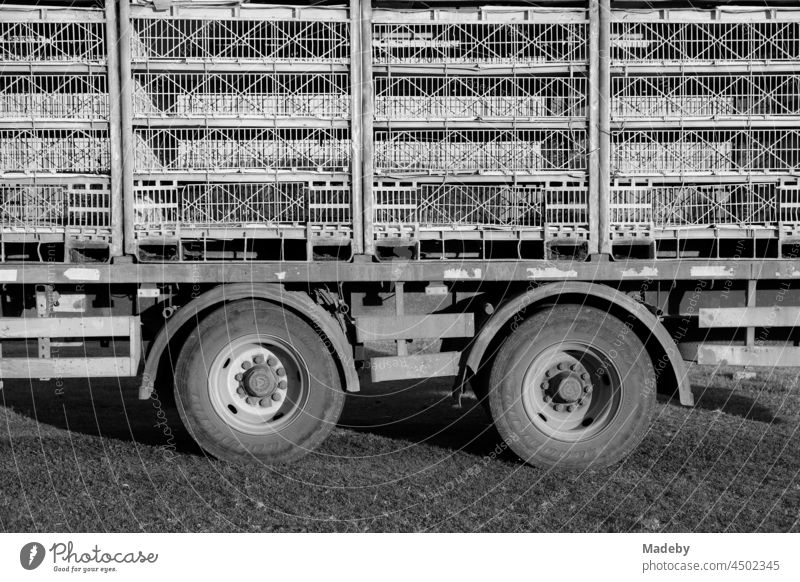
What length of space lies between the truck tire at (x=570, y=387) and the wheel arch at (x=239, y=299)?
4.12ft

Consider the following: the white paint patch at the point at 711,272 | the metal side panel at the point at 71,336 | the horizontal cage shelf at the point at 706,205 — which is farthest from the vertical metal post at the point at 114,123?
the white paint patch at the point at 711,272

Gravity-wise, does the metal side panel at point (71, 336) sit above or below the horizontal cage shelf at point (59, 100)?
below

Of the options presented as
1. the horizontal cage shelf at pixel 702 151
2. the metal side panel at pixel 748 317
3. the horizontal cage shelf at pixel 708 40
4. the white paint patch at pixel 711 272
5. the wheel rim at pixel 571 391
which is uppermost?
the horizontal cage shelf at pixel 708 40

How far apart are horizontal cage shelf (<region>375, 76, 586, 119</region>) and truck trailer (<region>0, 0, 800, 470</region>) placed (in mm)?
30

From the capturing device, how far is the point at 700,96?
7.58 meters

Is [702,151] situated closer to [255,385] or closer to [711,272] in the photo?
[711,272]

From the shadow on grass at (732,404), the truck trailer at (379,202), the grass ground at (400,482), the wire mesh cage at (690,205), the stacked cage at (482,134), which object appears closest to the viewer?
the grass ground at (400,482)

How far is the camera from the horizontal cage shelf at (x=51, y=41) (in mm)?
7188

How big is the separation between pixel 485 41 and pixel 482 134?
0.76m

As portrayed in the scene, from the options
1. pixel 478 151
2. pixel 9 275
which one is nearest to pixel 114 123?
pixel 9 275

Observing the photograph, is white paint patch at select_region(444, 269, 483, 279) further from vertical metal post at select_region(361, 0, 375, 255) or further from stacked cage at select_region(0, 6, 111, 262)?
stacked cage at select_region(0, 6, 111, 262)

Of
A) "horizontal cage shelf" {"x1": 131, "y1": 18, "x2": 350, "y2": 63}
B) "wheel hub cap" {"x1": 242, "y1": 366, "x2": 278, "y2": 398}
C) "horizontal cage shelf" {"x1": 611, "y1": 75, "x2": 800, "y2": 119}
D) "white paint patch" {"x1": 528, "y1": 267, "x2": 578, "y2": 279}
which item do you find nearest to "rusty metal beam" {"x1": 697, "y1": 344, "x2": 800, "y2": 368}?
"white paint patch" {"x1": 528, "y1": 267, "x2": 578, "y2": 279}

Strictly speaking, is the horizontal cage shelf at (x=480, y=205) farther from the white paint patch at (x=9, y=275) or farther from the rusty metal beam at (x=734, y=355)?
the white paint patch at (x=9, y=275)

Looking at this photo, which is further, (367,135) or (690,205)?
(690,205)
